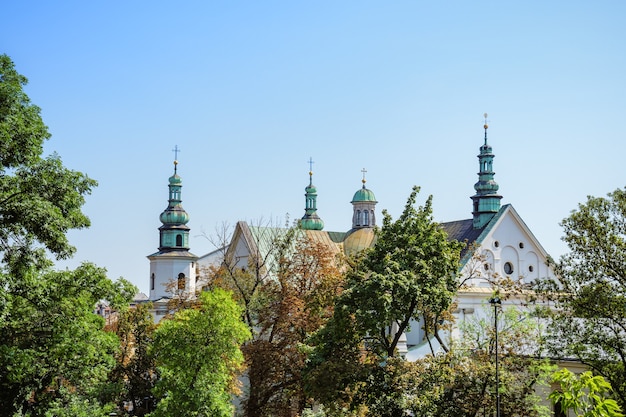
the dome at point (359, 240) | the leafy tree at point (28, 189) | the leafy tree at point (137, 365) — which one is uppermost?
the dome at point (359, 240)

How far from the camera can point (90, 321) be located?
25.9 metres

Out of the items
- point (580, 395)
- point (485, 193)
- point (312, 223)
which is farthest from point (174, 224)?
point (580, 395)

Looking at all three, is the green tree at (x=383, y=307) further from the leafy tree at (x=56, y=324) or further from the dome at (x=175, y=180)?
A: the dome at (x=175, y=180)

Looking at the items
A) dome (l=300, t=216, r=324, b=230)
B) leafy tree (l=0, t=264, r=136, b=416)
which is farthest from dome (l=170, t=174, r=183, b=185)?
leafy tree (l=0, t=264, r=136, b=416)

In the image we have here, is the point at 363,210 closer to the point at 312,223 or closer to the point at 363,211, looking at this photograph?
the point at 363,211

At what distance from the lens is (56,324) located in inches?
975

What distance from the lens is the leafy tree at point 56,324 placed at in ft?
78.7

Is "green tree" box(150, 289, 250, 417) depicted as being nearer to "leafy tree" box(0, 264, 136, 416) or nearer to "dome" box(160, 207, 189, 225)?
"leafy tree" box(0, 264, 136, 416)

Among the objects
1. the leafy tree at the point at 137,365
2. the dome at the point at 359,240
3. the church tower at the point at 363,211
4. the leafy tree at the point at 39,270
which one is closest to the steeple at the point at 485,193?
the dome at the point at 359,240

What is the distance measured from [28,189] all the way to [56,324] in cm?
364

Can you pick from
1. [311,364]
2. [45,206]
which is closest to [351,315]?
[311,364]

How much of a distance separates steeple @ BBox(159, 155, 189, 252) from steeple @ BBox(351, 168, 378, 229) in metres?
15.1

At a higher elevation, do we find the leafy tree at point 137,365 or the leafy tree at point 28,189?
the leafy tree at point 28,189

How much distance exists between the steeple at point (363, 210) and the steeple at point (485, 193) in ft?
53.9
